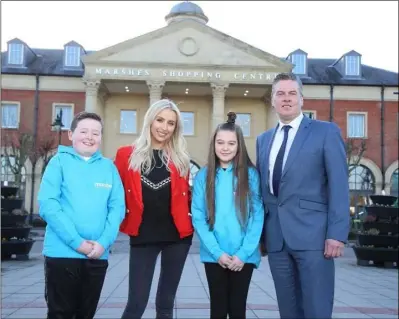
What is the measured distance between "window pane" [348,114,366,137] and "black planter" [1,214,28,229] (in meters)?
28.8

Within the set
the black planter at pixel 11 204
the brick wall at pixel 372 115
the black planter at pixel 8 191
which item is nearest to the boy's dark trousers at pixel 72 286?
the black planter at pixel 11 204

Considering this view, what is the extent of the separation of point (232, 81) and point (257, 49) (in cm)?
278

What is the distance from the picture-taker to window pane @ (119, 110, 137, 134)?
37.5 m

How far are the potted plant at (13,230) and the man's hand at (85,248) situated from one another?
10.9 m

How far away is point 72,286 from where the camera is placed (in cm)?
399

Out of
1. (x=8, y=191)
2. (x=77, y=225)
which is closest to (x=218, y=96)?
(x=8, y=191)

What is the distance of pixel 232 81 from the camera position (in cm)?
3375

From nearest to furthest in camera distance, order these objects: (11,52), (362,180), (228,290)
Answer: (228,290) < (362,180) < (11,52)

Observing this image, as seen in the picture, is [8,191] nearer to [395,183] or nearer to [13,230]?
[13,230]

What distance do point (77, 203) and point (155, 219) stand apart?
68 centimetres

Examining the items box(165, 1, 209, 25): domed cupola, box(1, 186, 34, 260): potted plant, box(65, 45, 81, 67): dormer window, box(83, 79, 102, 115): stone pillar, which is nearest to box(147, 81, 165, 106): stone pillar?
box(83, 79, 102, 115): stone pillar

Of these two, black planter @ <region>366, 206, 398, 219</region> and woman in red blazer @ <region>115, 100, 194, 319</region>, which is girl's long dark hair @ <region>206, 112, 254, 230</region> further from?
black planter @ <region>366, 206, 398, 219</region>

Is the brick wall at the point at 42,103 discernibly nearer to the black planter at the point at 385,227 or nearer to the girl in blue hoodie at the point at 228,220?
the black planter at the point at 385,227

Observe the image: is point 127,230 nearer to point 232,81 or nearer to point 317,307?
point 317,307
